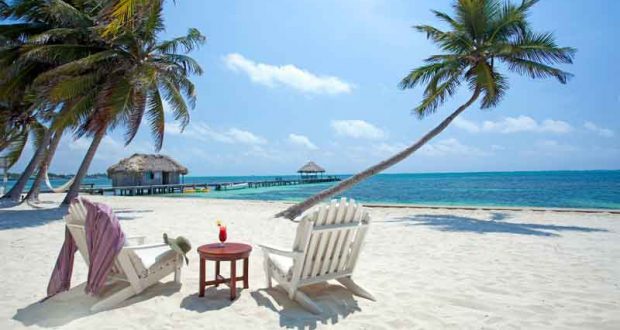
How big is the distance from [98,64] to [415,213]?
35.4 ft

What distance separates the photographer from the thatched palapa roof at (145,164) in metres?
28.2

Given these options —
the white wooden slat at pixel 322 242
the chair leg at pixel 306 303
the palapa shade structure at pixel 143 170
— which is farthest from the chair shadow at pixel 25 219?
the palapa shade structure at pixel 143 170

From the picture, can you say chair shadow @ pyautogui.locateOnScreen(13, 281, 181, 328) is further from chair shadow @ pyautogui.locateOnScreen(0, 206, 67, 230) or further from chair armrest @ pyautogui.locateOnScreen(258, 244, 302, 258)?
chair shadow @ pyautogui.locateOnScreen(0, 206, 67, 230)

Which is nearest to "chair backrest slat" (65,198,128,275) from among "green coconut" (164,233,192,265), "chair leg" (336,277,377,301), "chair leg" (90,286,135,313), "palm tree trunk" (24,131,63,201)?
"chair leg" (90,286,135,313)

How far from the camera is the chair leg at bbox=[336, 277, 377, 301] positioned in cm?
346

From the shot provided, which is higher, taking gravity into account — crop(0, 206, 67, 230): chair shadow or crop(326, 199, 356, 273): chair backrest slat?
crop(326, 199, 356, 273): chair backrest slat

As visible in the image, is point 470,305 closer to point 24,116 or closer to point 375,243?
point 375,243

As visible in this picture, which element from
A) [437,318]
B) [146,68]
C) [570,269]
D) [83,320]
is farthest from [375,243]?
[146,68]

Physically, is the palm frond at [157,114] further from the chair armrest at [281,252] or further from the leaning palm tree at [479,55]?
the chair armrest at [281,252]

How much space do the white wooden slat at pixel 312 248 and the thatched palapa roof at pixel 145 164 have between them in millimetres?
28076

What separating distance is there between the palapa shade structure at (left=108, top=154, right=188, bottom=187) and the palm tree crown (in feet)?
77.8

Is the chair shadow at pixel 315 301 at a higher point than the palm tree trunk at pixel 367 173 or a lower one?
lower

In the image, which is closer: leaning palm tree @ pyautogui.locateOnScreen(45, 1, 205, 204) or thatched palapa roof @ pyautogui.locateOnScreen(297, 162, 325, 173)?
leaning palm tree @ pyautogui.locateOnScreen(45, 1, 205, 204)

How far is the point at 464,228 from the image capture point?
26.4 feet
